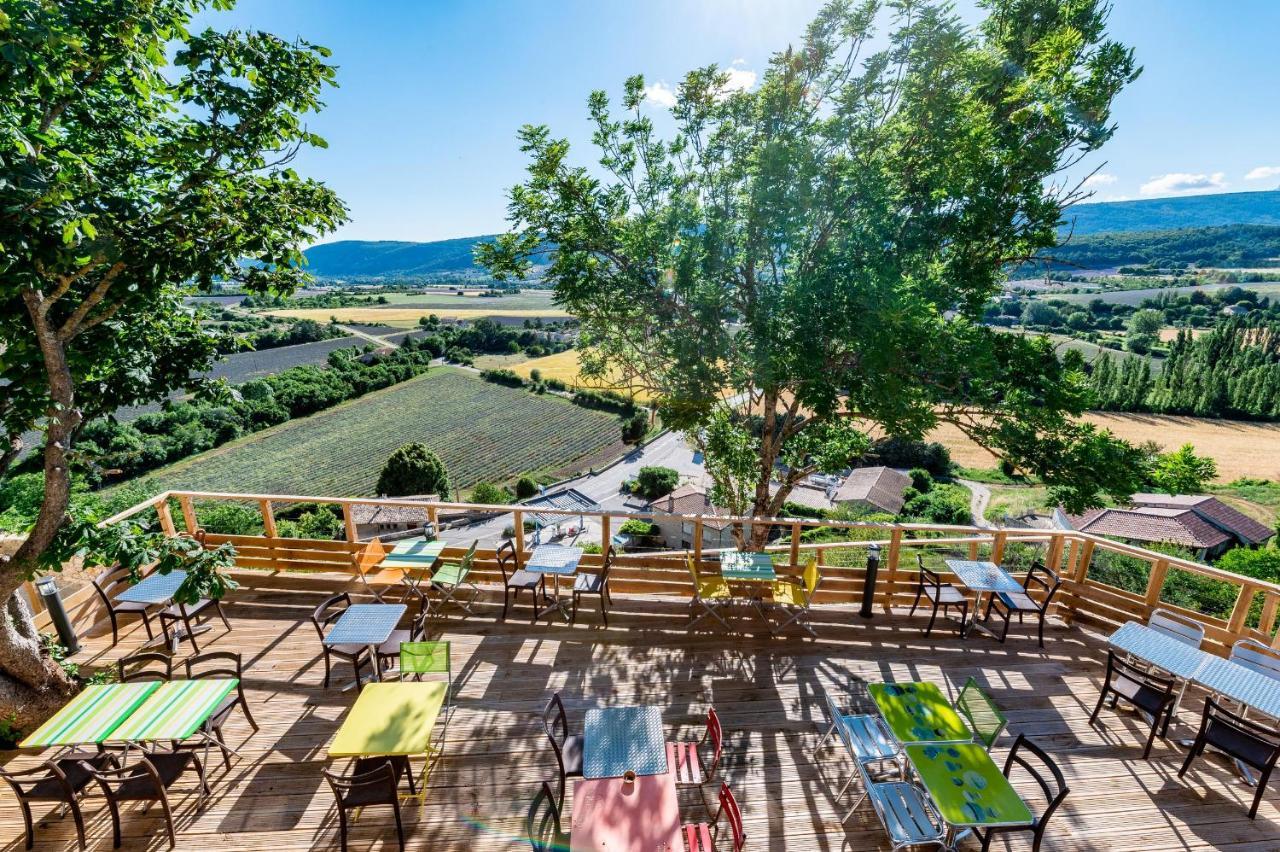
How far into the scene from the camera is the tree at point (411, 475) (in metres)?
41.1

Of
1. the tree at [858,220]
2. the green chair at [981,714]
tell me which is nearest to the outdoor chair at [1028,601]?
the tree at [858,220]

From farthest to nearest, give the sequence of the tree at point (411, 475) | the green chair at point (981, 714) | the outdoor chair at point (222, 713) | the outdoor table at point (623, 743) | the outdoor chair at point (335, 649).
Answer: the tree at point (411, 475)
the outdoor chair at point (335, 649)
the outdoor chair at point (222, 713)
the green chair at point (981, 714)
the outdoor table at point (623, 743)

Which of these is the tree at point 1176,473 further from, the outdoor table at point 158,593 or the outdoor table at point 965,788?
the outdoor table at point 158,593

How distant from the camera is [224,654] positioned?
14.8 feet

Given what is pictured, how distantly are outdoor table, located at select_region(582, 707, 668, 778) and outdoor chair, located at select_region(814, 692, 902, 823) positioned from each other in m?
1.37

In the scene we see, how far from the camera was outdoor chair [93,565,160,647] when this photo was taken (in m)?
5.52

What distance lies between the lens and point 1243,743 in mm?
3975

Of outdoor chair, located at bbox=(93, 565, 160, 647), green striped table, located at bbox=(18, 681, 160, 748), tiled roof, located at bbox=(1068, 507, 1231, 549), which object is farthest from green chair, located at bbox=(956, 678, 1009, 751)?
tiled roof, located at bbox=(1068, 507, 1231, 549)

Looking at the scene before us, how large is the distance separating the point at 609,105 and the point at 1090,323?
368ft

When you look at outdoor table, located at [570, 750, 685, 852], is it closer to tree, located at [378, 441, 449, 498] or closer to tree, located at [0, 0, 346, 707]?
tree, located at [0, 0, 346, 707]

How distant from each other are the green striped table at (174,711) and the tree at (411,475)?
128 ft

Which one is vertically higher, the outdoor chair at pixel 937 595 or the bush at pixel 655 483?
the outdoor chair at pixel 937 595

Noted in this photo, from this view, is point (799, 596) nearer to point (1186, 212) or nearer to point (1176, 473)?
point (1176, 473)

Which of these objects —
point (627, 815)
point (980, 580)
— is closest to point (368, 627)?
point (627, 815)
